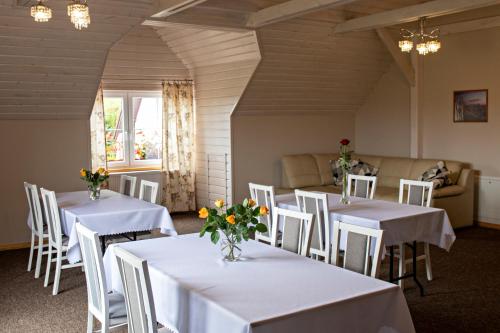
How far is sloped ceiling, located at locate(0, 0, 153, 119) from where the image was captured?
5.48 meters

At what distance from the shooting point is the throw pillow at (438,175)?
7.19m

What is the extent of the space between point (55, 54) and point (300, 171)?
389 centimetres

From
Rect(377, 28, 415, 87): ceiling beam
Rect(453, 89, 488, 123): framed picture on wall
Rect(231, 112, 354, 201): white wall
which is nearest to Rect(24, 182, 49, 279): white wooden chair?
Rect(231, 112, 354, 201): white wall

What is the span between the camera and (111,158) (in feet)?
27.8

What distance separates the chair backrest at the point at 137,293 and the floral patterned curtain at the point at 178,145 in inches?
230

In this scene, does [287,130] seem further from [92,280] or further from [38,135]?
[92,280]

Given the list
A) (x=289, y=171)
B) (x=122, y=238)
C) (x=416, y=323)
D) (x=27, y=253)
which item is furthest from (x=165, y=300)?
(x=289, y=171)

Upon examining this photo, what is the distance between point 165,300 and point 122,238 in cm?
302

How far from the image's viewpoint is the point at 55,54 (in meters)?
5.93

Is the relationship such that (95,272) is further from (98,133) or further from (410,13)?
(98,133)

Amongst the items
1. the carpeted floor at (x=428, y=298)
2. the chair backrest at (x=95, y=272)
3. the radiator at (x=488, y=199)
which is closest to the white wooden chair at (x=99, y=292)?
the chair backrest at (x=95, y=272)

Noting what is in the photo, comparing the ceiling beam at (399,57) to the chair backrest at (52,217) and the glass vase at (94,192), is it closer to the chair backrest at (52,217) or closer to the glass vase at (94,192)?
the glass vase at (94,192)

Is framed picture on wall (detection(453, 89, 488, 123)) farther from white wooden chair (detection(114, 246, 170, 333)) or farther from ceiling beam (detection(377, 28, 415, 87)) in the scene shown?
white wooden chair (detection(114, 246, 170, 333))

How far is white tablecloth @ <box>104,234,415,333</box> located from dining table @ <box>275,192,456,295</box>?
1409mm
